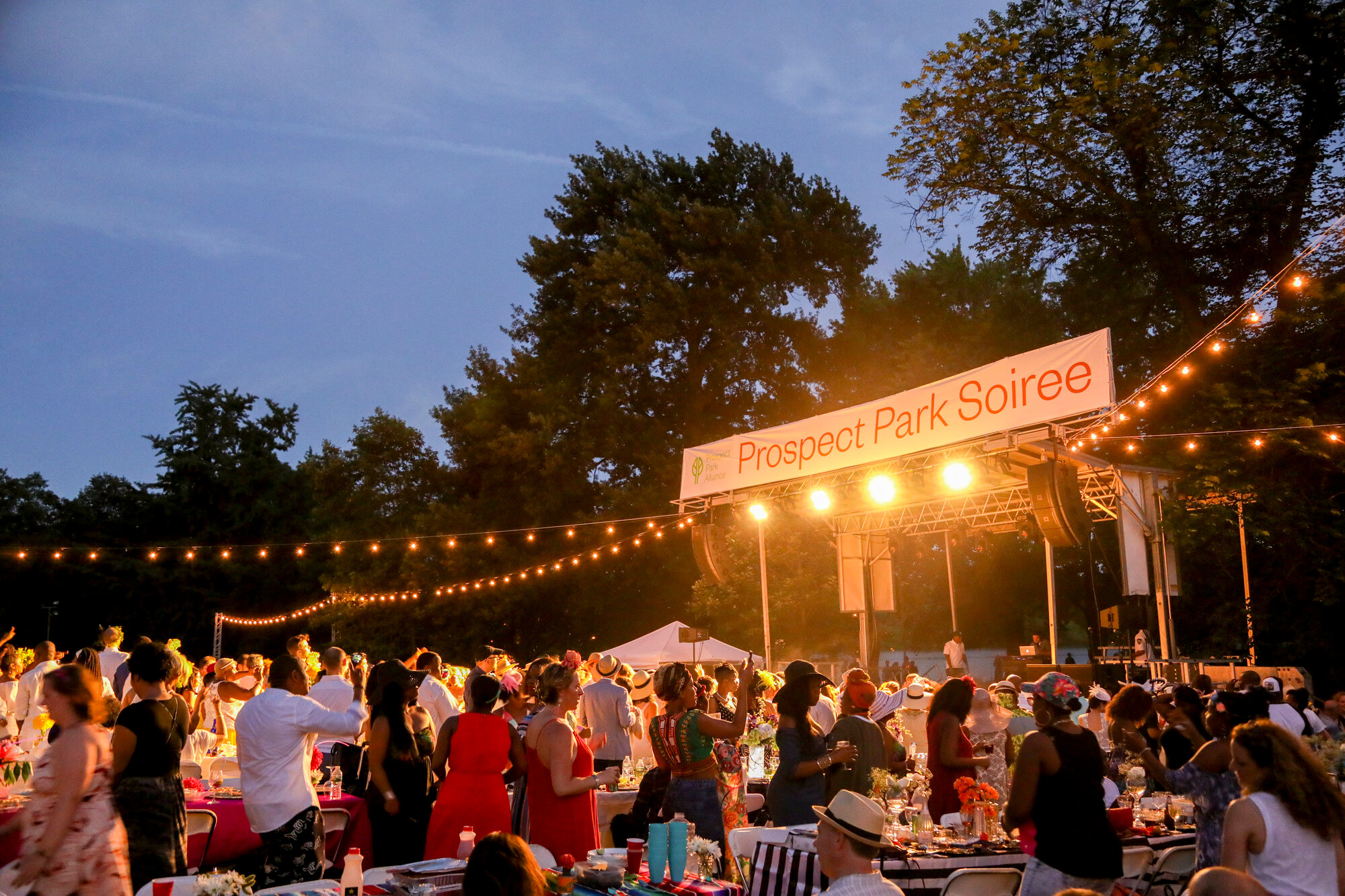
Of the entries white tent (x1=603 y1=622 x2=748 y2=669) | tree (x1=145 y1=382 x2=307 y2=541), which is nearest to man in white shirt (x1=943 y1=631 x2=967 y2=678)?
white tent (x1=603 y1=622 x2=748 y2=669)

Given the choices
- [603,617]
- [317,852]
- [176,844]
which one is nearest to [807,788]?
[317,852]

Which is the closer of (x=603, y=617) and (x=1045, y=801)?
(x=1045, y=801)

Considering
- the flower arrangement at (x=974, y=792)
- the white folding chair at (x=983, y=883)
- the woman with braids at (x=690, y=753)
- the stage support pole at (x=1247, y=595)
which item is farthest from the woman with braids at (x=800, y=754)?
the stage support pole at (x=1247, y=595)

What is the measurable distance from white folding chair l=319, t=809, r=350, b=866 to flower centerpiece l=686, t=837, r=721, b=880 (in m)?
2.78

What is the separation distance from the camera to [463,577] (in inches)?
1088

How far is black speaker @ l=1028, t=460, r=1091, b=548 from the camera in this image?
1223 centimetres

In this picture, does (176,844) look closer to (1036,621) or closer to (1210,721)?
(1210,721)

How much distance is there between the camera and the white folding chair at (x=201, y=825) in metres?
5.51

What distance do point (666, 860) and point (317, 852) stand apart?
1.61 meters

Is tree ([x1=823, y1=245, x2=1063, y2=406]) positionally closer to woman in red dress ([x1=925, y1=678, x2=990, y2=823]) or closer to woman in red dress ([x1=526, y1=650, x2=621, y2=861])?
woman in red dress ([x1=925, y1=678, x2=990, y2=823])

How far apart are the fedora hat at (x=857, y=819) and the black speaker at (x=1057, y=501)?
32.4 ft

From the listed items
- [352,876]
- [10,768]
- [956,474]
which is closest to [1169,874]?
[352,876]

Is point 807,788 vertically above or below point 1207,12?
below

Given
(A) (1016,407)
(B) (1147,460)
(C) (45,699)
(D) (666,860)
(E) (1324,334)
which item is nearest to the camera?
(C) (45,699)
